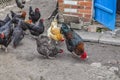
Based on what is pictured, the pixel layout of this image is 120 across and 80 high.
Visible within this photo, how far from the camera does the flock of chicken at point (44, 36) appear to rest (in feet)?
21.7

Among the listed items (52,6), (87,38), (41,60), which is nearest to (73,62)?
(41,60)

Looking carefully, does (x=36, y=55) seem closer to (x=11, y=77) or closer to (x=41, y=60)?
(x=41, y=60)

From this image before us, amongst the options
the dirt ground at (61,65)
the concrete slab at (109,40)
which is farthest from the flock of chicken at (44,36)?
the concrete slab at (109,40)

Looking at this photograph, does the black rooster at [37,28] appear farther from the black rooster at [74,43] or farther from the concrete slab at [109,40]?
the concrete slab at [109,40]

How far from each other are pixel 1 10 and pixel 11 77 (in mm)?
5823

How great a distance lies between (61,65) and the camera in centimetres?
651

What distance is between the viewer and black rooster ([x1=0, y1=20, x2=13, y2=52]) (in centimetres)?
710

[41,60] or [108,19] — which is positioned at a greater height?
[108,19]

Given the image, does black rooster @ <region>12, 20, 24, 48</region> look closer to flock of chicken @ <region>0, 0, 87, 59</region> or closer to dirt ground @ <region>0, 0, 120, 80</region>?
flock of chicken @ <region>0, 0, 87, 59</region>

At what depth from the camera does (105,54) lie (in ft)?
23.3

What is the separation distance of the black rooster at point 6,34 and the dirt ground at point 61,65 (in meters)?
0.28

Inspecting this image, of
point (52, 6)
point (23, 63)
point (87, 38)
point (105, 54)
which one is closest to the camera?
point (23, 63)

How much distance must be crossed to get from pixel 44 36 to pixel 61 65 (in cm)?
91

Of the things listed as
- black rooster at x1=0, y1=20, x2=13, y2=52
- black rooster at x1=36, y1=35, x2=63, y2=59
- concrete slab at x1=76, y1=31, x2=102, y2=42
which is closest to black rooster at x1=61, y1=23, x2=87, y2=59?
black rooster at x1=36, y1=35, x2=63, y2=59
